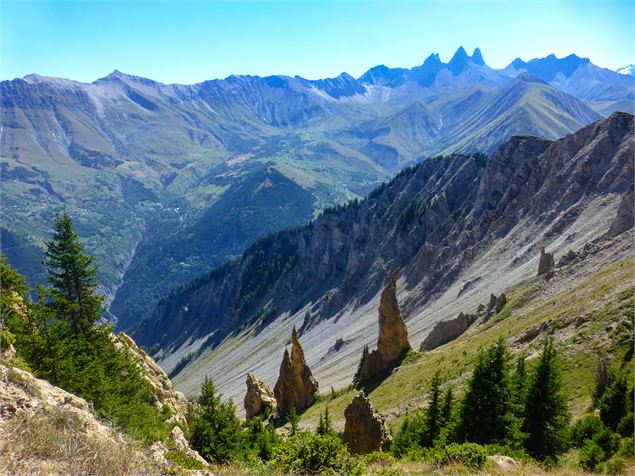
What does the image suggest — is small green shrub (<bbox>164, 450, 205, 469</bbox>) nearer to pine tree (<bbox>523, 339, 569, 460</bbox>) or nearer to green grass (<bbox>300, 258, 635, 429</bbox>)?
pine tree (<bbox>523, 339, 569, 460</bbox>)

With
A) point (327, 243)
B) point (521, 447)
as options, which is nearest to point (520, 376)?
point (521, 447)

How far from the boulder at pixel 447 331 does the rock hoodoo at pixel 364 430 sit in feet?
119

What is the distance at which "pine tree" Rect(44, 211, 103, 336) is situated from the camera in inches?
1329

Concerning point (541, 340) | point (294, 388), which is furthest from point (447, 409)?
point (294, 388)

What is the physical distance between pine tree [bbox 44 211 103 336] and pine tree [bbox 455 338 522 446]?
27.5 m

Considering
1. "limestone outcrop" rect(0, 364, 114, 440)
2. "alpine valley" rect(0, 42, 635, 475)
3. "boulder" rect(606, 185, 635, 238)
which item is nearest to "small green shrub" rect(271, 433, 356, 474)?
"alpine valley" rect(0, 42, 635, 475)

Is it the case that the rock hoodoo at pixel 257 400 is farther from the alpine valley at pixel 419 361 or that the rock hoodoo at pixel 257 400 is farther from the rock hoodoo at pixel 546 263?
the rock hoodoo at pixel 546 263

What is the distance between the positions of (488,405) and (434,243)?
367 ft

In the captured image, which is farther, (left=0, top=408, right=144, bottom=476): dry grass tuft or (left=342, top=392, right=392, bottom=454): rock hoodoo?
(left=342, top=392, right=392, bottom=454): rock hoodoo

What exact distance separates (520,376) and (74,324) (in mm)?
33090

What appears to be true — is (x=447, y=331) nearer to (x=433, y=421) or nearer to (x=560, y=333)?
(x=560, y=333)

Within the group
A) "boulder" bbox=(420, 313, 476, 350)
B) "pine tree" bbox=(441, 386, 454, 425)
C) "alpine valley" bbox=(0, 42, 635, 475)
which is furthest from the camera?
"boulder" bbox=(420, 313, 476, 350)

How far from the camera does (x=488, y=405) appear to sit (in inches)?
1106

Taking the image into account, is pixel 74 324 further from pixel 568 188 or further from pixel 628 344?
pixel 568 188
